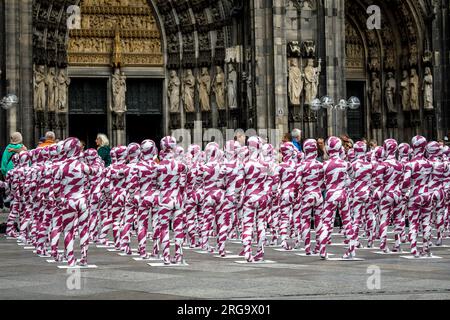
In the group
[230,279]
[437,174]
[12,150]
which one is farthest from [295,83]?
[230,279]

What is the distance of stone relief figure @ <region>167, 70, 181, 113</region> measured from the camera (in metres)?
36.8

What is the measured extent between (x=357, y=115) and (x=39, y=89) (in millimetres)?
13225

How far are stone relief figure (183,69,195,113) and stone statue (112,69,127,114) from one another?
2.23 meters

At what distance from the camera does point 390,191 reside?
18.6 meters

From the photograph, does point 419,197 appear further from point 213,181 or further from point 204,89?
point 204,89

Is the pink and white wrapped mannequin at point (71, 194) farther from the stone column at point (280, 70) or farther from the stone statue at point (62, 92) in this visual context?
the stone statue at point (62, 92)

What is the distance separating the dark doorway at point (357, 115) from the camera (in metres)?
39.6

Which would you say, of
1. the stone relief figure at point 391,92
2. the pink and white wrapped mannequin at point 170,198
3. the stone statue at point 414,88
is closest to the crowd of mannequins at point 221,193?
the pink and white wrapped mannequin at point 170,198

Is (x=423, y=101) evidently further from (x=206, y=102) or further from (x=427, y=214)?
(x=427, y=214)

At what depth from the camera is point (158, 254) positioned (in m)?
17.7

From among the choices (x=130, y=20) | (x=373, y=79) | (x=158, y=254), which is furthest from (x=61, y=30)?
(x=158, y=254)

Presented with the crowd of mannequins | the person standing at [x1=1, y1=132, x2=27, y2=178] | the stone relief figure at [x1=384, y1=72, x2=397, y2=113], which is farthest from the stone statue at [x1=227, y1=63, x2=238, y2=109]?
the crowd of mannequins

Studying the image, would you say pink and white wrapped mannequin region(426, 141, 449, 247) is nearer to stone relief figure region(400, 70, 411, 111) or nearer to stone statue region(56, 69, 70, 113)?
stone statue region(56, 69, 70, 113)

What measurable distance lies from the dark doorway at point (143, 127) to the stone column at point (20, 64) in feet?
21.8
